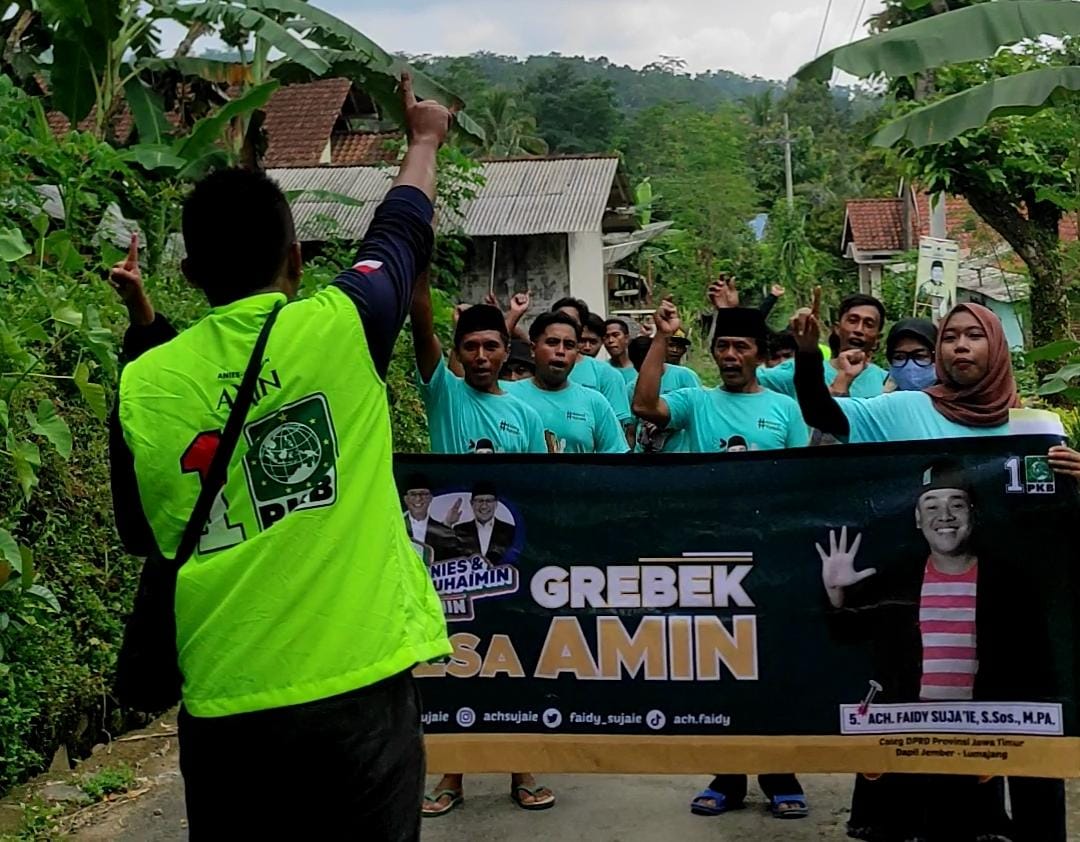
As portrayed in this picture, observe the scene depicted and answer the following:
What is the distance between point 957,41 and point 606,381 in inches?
115

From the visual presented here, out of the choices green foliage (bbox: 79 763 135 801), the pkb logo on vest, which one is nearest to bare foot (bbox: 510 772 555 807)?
green foliage (bbox: 79 763 135 801)

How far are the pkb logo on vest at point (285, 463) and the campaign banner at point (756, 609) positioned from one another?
237 cm

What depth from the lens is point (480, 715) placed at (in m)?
4.68

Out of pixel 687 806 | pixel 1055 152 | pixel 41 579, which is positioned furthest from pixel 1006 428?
pixel 1055 152

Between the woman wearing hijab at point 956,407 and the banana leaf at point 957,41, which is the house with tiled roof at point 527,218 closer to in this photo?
the banana leaf at point 957,41

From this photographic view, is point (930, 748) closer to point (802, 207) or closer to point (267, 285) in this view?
point (267, 285)

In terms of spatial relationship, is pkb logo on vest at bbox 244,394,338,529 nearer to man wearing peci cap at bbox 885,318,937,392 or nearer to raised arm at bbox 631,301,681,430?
raised arm at bbox 631,301,681,430

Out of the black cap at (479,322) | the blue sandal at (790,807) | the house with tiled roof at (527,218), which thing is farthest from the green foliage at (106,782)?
the house with tiled roof at (527,218)

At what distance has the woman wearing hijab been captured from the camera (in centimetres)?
434

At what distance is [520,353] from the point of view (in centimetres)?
743

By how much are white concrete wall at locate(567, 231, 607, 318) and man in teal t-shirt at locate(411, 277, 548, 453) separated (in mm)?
13425

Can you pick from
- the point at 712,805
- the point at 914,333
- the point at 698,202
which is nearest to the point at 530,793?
the point at 712,805

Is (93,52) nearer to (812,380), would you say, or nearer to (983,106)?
(983,106)

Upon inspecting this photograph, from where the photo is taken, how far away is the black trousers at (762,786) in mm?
5000
